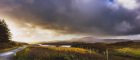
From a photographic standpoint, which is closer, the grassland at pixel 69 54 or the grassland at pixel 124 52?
the grassland at pixel 69 54

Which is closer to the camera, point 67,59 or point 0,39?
point 67,59

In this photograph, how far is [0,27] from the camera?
44.4 meters

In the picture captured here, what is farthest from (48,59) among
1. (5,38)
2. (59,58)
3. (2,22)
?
(2,22)

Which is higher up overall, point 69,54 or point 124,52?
point 69,54

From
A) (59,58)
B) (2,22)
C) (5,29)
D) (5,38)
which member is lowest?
(59,58)

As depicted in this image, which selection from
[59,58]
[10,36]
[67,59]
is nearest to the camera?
[67,59]

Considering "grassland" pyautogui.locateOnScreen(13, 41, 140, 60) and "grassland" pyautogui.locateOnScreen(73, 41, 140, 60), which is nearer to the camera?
"grassland" pyautogui.locateOnScreen(13, 41, 140, 60)

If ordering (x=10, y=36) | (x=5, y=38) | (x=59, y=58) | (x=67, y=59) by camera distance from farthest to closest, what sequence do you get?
(x=10, y=36), (x=5, y=38), (x=59, y=58), (x=67, y=59)

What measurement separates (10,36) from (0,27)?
885 centimetres

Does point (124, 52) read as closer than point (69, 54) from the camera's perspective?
No

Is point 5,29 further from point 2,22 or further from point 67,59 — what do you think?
point 67,59

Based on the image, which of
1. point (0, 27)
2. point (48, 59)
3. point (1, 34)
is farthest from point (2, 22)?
point (48, 59)

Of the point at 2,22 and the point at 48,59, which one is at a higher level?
the point at 2,22

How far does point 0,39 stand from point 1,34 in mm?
3084
